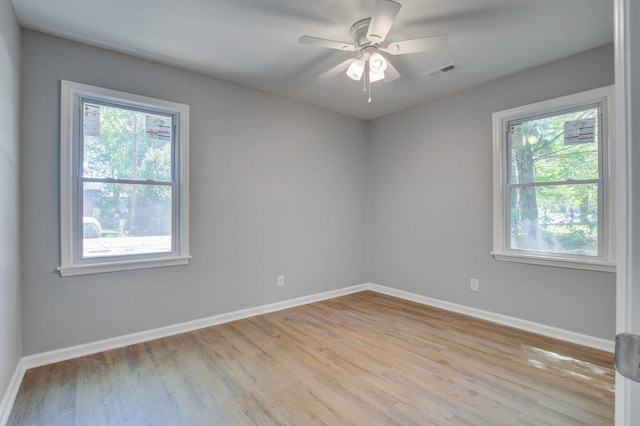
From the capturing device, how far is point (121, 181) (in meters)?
2.77

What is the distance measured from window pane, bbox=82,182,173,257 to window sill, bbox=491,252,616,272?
3.44 metres

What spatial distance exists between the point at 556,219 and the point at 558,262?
1.33 feet

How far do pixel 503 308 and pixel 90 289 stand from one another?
3.95 m

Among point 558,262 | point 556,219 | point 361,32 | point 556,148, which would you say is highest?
point 361,32

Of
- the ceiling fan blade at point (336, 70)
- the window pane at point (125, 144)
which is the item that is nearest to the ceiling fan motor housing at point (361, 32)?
the ceiling fan blade at point (336, 70)

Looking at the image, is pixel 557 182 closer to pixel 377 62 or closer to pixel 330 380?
pixel 377 62

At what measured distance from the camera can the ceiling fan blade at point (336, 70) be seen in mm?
2900

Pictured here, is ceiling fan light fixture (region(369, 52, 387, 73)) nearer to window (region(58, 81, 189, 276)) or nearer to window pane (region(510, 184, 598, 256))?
window (region(58, 81, 189, 276))

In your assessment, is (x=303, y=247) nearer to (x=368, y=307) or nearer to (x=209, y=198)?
(x=368, y=307)

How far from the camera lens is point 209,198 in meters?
3.26

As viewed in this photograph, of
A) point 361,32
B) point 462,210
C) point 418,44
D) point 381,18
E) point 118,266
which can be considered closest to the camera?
point 381,18

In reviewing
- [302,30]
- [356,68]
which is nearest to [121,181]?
[302,30]

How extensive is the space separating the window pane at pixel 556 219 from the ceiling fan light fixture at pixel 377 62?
198cm

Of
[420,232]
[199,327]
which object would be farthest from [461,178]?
[199,327]
